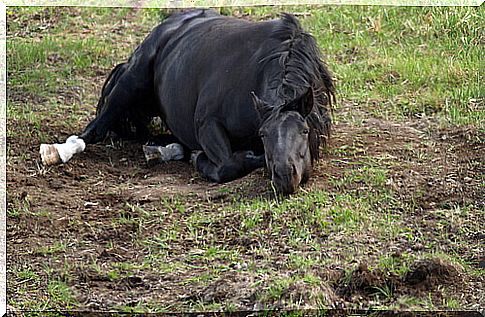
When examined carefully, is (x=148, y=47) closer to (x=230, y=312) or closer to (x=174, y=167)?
(x=174, y=167)

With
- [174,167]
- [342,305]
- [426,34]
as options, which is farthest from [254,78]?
[426,34]

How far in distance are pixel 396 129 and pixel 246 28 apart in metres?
1.43

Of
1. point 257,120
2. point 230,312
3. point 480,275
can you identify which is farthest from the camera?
point 257,120

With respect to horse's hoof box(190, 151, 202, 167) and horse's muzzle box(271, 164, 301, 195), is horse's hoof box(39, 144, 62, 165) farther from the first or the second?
horse's muzzle box(271, 164, 301, 195)

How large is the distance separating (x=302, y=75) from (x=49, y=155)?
86.0 inches

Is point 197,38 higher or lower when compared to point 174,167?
higher

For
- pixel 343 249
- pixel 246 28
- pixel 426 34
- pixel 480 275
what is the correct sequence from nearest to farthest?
pixel 480 275 → pixel 343 249 → pixel 246 28 → pixel 426 34

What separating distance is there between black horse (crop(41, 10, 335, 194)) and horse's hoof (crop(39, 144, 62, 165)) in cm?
2

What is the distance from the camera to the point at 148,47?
311 inches

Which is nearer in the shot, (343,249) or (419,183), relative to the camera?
(343,249)

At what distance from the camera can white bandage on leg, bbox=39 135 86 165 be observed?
A: 7.02 metres

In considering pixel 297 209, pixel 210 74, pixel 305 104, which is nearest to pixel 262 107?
pixel 305 104

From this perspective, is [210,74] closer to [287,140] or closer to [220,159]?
[220,159]

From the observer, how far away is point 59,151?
7.11m
